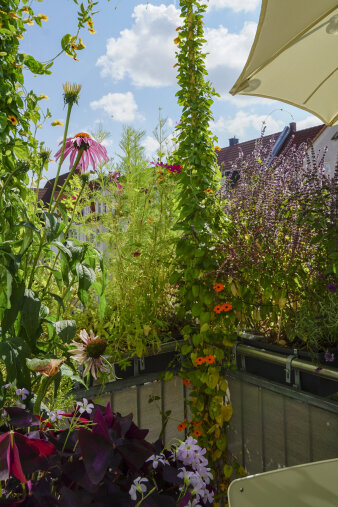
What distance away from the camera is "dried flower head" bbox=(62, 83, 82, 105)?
1309mm

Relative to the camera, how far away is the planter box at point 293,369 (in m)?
1.41

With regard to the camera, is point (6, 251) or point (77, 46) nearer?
point (6, 251)

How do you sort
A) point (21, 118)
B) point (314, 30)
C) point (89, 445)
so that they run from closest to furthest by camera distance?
point (89, 445)
point (314, 30)
point (21, 118)

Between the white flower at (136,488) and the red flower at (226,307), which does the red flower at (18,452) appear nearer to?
the white flower at (136,488)

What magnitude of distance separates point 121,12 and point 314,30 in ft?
2.49

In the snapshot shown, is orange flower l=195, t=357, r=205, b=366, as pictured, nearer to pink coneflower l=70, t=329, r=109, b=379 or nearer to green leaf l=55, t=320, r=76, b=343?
pink coneflower l=70, t=329, r=109, b=379

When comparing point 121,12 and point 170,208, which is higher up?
point 121,12

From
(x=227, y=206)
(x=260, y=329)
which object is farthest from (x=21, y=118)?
(x=260, y=329)

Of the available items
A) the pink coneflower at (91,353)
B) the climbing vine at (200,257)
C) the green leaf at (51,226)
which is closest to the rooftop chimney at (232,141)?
the climbing vine at (200,257)

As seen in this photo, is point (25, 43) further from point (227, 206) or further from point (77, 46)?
point (227, 206)

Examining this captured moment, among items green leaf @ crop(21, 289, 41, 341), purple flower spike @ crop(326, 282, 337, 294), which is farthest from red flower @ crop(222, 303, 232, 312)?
green leaf @ crop(21, 289, 41, 341)

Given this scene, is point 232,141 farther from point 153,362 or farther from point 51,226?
point 51,226

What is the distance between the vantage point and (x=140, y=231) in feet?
5.93

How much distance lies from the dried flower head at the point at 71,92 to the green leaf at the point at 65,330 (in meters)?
0.68
